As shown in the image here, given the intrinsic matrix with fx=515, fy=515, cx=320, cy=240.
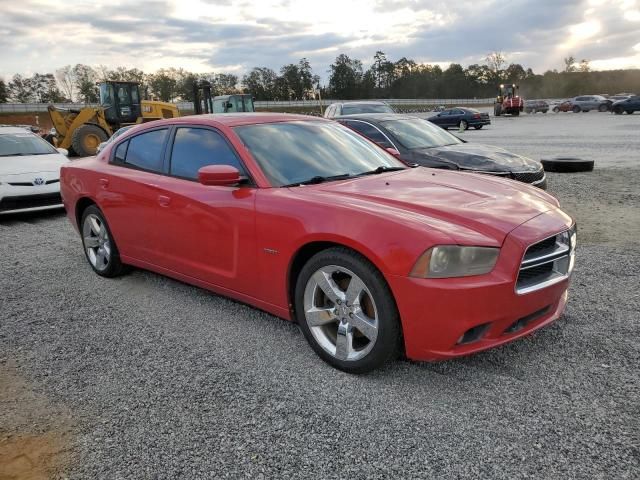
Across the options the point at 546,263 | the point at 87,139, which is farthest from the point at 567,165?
the point at 87,139

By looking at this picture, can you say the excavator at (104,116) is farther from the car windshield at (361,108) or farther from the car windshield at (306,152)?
the car windshield at (306,152)

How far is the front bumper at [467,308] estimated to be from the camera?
8.82 feet

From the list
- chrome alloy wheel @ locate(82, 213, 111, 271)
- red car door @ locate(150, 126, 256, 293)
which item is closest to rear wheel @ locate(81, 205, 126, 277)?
chrome alloy wheel @ locate(82, 213, 111, 271)

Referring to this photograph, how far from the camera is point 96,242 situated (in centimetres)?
526

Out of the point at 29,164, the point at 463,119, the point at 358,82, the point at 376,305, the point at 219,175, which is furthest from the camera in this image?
the point at 358,82

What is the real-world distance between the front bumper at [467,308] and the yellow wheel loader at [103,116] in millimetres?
17713

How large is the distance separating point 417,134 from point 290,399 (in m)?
6.45

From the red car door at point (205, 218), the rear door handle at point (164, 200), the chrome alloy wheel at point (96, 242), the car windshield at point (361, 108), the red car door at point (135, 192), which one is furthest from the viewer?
the car windshield at point (361, 108)

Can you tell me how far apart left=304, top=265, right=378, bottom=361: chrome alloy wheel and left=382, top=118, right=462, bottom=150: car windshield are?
531 centimetres

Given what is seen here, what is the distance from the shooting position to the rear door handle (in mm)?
4094

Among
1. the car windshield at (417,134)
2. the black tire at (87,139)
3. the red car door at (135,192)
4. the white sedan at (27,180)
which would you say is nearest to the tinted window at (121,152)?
the red car door at (135,192)

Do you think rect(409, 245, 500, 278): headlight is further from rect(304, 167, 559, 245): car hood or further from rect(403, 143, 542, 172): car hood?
rect(403, 143, 542, 172): car hood

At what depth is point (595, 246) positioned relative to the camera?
554cm

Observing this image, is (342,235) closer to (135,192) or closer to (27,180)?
(135,192)
